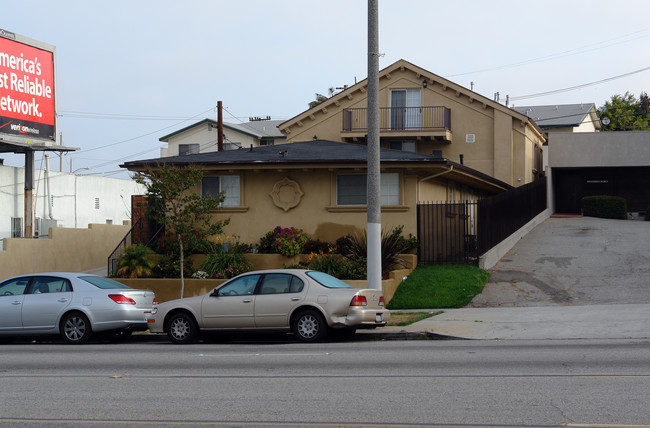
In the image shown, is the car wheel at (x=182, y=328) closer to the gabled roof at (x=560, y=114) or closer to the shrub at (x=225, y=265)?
the shrub at (x=225, y=265)

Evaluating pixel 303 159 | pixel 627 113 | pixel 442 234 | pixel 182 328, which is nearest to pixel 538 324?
pixel 182 328

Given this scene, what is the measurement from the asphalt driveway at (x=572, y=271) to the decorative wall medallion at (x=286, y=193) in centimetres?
642

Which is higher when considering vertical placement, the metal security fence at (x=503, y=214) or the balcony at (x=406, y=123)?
the balcony at (x=406, y=123)

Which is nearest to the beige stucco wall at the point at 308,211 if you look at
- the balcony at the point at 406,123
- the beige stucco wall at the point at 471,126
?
the balcony at the point at 406,123

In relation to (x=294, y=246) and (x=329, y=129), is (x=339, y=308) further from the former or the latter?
(x=329, y=129)

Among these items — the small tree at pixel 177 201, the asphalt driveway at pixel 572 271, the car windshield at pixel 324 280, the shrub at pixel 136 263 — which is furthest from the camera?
the shrub at pixel 136 263

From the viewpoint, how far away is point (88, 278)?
16375 millimetres

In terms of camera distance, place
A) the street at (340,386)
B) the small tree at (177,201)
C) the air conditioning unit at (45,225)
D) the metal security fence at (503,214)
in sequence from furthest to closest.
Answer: the air conditioning unit at (45,225) < the metal security fence at (503,214) < the small tree at (177,201) < the street at (340,386)

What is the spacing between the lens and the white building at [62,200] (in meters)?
34.8

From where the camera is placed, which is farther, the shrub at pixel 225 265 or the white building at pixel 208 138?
the white building at pixel 208 138

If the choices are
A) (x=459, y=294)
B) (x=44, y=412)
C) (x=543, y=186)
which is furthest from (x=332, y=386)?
(x=543, y=186)

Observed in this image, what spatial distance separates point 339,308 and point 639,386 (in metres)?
6.50

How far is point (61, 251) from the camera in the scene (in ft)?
103

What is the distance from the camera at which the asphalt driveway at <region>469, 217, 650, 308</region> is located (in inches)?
776
